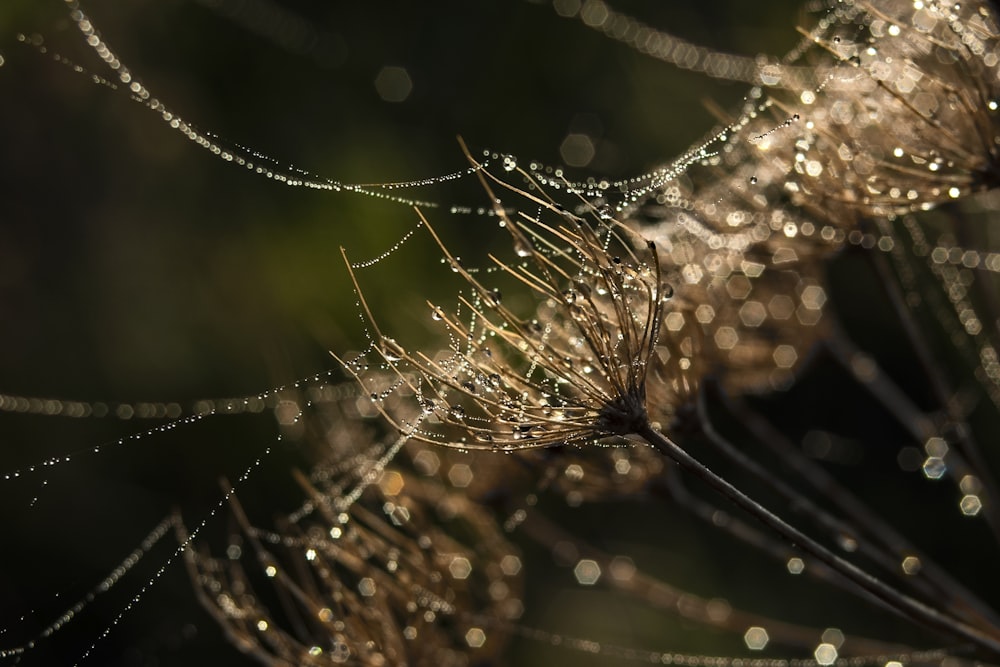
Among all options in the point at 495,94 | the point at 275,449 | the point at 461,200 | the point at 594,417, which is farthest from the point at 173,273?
the point at 594,417

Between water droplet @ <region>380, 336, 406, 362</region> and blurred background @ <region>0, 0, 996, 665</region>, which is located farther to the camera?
blurred background @ <region>0, 0, 996, 665</region>

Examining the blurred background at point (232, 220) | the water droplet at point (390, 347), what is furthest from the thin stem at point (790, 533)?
the blurred background at point (232, 220)

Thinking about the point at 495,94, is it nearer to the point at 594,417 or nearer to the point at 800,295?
the point at 800,295

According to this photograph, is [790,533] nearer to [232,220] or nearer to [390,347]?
[390,347]

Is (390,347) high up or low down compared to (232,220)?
up

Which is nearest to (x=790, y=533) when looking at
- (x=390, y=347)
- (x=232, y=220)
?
(x=390, y=347)

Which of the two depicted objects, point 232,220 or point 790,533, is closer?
point 790,533

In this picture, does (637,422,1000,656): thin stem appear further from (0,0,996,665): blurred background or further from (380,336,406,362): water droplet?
(0,0,996,665): blurred background

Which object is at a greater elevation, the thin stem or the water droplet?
the thin stem

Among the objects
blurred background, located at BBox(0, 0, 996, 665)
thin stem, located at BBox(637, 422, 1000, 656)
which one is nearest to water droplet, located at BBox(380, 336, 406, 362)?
thin stem, located at BBox(637, 422, 1000, 656)
